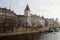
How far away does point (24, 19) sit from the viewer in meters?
29.4

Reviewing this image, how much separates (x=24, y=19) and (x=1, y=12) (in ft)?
22.3

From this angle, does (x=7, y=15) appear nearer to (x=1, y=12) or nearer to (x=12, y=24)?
(x=1, y=12)

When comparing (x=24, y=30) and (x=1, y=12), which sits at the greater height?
(x=1, y=12)

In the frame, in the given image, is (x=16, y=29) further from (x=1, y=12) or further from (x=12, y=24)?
(x=1, y=12)

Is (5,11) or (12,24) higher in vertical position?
(5,11)

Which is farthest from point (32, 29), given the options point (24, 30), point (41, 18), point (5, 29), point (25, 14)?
point (41, 18)

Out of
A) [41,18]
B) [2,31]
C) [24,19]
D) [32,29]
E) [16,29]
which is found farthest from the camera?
[41,18]

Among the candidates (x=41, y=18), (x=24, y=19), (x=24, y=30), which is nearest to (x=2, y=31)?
(x=24, y=30)

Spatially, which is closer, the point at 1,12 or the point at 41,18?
the point at 1,12

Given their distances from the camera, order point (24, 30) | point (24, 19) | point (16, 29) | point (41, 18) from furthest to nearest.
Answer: point (41, 18)
point (24, 19)
point (24, 30)
point (16, 29)

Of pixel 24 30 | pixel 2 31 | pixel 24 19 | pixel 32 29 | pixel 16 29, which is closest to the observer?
pixel 2 31

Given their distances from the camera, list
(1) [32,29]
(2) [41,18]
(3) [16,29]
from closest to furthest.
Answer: (3) [16,29] < (1) [32,29] < (2) [41,18]

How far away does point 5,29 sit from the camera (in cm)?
1747

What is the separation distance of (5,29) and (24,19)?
1208 cm
